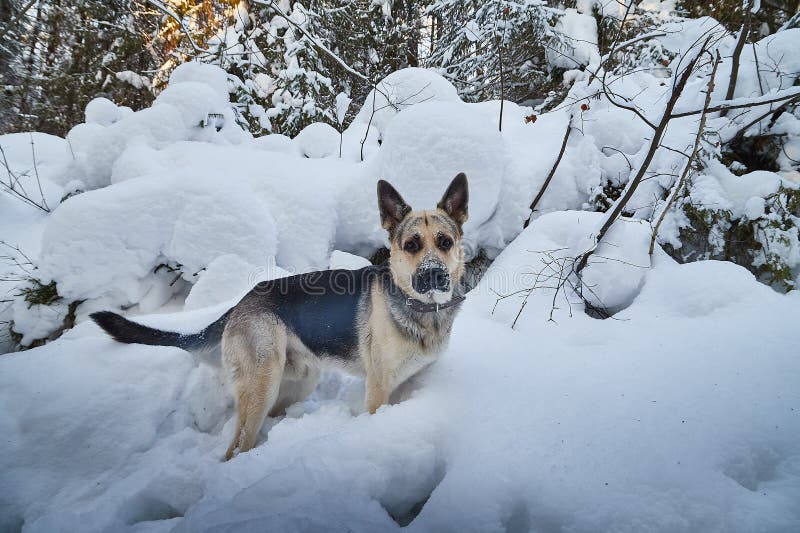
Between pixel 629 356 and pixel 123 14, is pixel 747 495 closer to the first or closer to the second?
pixel 629 356

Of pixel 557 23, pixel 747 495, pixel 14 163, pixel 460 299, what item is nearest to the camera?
pixel 747 495

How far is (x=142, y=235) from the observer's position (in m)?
3.73

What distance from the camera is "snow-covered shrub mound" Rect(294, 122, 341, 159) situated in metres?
6.09

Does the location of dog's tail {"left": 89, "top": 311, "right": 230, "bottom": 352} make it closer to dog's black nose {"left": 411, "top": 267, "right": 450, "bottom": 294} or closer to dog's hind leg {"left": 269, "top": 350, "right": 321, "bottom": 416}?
dog's hind leg {"left": 269, "top": 350, "right": 321, "bottom": 416}

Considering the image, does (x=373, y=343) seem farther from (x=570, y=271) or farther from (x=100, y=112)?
(x=100, y=112)

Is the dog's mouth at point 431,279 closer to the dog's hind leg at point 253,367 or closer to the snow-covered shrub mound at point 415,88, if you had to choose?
the dog's hind leg at point 253,367

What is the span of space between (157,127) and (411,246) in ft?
17.3

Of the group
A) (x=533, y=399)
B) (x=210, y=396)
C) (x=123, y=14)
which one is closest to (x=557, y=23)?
(x=533, y=399)

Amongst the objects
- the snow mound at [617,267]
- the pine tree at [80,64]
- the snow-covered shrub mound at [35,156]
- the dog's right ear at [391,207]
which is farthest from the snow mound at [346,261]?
the pine tree at [80,64]

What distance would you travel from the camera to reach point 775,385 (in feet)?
5.69

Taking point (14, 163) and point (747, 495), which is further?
point (14, 163)

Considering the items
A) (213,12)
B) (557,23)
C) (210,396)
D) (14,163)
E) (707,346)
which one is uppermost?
(213,12)

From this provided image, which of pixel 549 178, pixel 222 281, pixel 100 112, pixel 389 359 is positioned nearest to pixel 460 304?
pixel 389 359

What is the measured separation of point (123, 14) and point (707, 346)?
1376 cm
